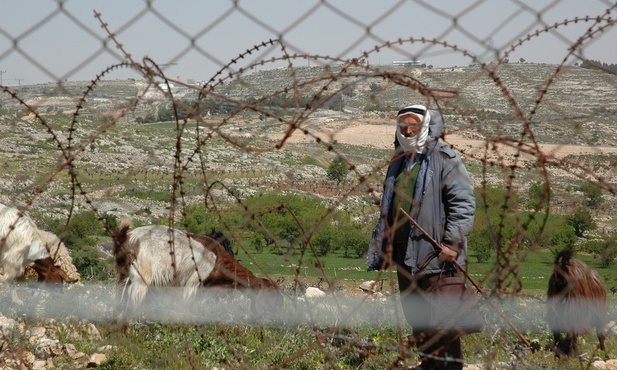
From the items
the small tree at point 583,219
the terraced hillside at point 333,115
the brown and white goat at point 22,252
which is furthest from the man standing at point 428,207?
the brown and white goat at point 22,252

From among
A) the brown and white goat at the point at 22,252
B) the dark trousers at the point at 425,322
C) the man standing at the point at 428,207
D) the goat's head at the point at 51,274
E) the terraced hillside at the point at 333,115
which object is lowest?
the goat's head at the point at 51,274

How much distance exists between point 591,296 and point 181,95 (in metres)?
5.03

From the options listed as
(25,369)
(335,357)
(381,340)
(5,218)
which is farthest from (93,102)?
(5,218)

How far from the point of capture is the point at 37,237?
363 inches

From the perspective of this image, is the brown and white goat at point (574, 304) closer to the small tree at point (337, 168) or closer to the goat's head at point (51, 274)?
the small tree at point (337, 168)

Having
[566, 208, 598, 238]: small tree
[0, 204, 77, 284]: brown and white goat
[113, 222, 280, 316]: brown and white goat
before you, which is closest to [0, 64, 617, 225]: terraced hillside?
[566, 208, 598, 238]: small tree

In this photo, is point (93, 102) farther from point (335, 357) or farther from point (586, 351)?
point (586, 351)

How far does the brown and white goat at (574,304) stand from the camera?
6.24 m

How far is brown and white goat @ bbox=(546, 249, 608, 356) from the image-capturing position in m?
6.24

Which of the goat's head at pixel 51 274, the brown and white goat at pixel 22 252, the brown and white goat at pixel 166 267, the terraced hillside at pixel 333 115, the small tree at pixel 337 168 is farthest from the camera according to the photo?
the goat's head at pixel 51 274

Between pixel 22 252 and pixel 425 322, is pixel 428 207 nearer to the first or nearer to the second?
pixel 425 322

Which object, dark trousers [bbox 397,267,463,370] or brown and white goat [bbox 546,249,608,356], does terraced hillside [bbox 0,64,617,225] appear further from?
brown and white goat [bbox 546,249,608,356]

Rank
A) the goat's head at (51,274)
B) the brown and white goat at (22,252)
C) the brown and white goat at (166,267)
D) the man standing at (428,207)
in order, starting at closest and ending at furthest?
the man standing at (428,207)
the brown and white goat at (166,267)
the brown and white goat at (22,252)
the goat's head at (51,274)

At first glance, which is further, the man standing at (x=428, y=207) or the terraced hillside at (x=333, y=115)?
the man standing at (x=428, y=207)
